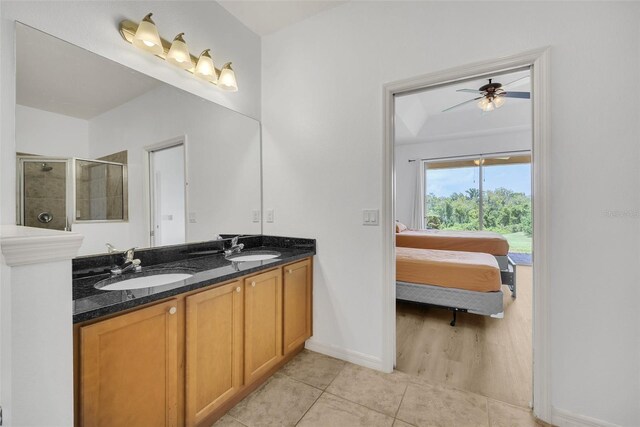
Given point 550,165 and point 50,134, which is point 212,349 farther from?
point 550,165

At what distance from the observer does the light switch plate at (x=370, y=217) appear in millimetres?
1924

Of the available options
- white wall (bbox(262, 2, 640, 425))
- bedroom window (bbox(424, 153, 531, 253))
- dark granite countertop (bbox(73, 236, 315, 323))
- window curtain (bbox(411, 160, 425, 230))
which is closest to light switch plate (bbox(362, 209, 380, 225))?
white wall (bbox(262, 2, 640, 425))

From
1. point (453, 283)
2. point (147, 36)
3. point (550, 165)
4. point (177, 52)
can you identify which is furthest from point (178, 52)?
point (453, 283)

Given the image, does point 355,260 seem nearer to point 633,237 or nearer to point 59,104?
point 633,237

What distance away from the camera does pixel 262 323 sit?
5.68 feet

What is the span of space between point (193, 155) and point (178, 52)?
2.13 ft

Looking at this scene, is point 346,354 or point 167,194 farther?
point 346,354

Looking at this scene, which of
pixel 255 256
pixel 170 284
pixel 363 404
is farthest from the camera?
pixel 255 256

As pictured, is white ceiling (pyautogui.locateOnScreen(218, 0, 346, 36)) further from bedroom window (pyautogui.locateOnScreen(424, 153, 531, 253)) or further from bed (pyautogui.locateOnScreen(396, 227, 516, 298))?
bedroom window (pyautogui.locateOnScreen(424, 153, 531, 253))

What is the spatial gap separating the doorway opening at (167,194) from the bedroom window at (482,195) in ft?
19.0

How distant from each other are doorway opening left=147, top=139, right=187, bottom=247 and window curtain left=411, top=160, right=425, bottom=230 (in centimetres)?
555

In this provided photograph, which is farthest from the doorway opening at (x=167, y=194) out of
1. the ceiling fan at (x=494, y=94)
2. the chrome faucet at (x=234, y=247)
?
the ceiling fan at (x=494, y=94)

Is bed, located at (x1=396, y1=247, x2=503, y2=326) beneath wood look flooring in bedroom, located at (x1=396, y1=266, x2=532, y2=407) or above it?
above

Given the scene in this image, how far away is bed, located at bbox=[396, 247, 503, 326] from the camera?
2.56m
